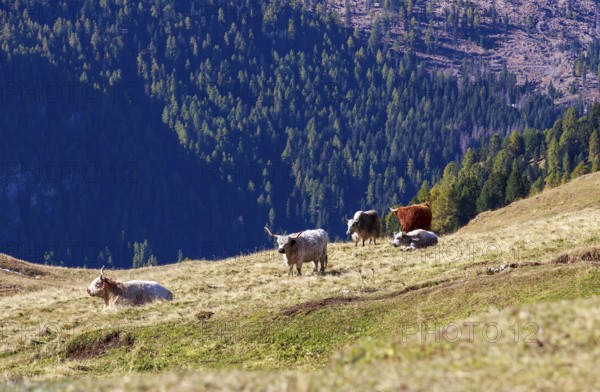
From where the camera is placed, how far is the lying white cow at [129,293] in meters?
33.1

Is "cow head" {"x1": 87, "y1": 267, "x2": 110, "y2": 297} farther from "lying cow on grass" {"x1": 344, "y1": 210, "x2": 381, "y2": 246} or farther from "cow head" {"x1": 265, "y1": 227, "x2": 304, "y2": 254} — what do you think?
"lying cow on grass" {"x1": 344, "y1": 210, "x2": 381, "y2": 246}

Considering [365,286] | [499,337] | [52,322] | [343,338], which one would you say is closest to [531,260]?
[365,286]

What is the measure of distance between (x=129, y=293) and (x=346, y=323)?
11.4 meters

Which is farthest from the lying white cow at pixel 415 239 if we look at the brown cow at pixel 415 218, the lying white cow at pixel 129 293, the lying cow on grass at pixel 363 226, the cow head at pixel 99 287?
the cow head at pixel 99 287

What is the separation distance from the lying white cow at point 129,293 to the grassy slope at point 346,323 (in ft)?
1.98

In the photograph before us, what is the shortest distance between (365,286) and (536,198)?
2926 cm

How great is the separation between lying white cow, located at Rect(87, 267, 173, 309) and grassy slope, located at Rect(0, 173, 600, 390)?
604mm

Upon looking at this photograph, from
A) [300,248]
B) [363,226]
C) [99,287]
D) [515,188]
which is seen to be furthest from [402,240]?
[515,188]

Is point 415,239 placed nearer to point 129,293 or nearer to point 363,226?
point 363,226

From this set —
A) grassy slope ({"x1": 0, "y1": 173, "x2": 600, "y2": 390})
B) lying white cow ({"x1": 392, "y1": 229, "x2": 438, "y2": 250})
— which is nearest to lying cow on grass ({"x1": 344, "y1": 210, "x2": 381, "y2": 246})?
grassy slope ({"x1": 0, "y1": 173, "x2": 600, "y2": 390})

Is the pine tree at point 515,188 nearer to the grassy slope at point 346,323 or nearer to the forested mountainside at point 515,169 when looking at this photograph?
the forested mountainside at point 515,169

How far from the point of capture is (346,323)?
78.9 ft

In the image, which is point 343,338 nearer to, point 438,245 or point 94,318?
point 94,318

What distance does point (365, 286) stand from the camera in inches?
1188
